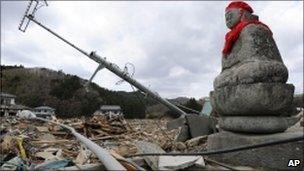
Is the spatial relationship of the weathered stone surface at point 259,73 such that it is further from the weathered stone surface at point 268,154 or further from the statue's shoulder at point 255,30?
the weathered stone surface at point 268,154

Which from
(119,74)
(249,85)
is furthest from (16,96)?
(249,85)

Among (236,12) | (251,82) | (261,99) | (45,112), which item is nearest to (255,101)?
(261,99)

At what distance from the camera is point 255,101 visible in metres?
6.25

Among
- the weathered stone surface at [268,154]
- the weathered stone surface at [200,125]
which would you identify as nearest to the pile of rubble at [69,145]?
the weathered stone surface at [200,125]

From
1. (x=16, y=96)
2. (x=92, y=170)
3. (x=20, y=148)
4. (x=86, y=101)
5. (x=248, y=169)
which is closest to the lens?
(x=92, y=170)

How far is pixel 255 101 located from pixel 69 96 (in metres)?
35.4

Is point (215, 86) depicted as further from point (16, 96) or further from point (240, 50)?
point (16, 96)

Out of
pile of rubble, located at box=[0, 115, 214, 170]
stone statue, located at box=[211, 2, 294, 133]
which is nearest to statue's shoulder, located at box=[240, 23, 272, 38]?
stone statue, located at box=[211, 2, 294, 133]

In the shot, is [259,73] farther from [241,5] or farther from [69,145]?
[69,145]

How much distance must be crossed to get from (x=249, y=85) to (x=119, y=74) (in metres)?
7.14

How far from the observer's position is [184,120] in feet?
39.9

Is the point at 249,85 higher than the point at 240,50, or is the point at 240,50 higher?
the point at 240,50

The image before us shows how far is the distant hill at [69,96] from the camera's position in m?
31.5

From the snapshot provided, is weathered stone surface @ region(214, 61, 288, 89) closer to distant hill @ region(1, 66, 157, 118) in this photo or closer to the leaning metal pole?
the leaning metal pole
